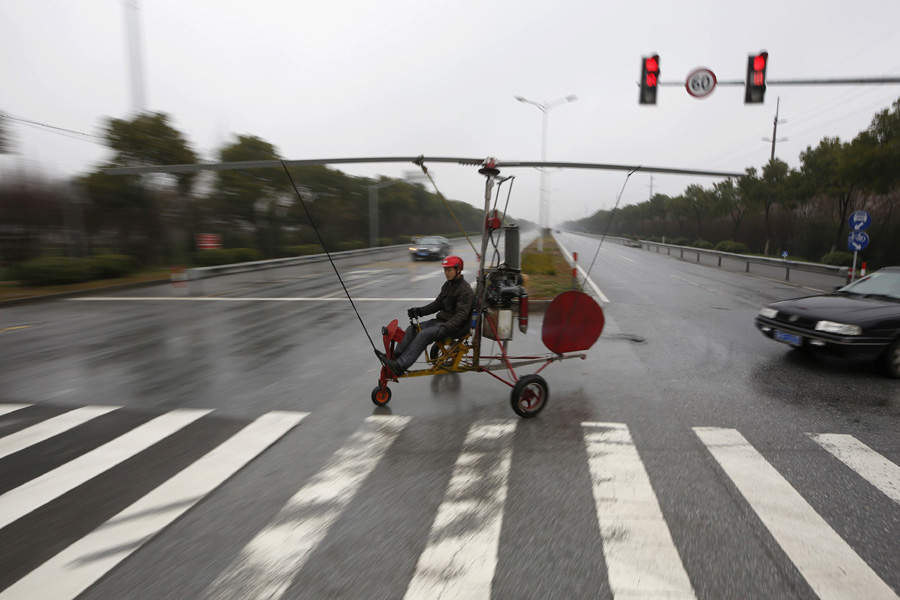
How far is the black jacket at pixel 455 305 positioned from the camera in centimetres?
556

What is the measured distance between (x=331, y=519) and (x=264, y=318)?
8.65m

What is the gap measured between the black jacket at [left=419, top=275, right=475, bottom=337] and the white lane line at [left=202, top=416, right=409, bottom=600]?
1.52 m

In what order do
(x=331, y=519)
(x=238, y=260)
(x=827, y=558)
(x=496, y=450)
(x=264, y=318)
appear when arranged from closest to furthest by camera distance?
1. (x=827, y=558)
2. (x=331, y=519)
3. (x=496, y=450)
4. (x=264, y=318)
5. (x=238, y=260)

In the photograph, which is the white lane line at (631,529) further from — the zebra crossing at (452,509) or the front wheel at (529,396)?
the front wheel at (529,396)

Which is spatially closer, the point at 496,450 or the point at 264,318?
the point at 496,450

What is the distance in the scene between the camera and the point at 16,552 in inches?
118

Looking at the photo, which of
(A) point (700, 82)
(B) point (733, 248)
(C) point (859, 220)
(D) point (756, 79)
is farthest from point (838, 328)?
(B) point (733, 248)

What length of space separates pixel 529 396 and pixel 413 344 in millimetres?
1380

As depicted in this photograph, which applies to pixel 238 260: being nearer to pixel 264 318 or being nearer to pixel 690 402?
pixel 264 318

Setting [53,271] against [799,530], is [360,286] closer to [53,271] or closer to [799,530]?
[53,271]

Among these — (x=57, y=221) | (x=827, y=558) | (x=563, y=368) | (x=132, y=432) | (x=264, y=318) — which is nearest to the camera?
(x=827, y=558)

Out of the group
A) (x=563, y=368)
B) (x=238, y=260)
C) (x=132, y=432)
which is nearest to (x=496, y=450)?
(x=563, y=368)

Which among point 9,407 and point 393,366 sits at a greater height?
point 393,366

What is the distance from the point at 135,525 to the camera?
326 centimetres
